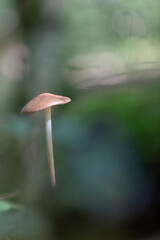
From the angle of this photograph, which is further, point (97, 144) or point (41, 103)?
point (97, 144)

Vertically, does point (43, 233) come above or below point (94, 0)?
below

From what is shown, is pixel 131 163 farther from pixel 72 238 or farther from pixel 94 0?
pixel 94 0

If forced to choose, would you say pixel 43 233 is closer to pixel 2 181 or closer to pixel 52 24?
pixel 2 181

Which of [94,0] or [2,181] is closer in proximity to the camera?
[2,181]

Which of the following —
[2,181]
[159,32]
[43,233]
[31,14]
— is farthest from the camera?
[31,14]

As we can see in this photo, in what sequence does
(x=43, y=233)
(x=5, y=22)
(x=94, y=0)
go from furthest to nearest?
(x=5, y=22), (x=94, y=0), (x=43, y=233)

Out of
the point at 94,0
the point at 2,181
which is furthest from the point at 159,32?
the point at 2,181

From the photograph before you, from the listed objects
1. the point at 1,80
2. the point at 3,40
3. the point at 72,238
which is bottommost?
the point at 72,238
